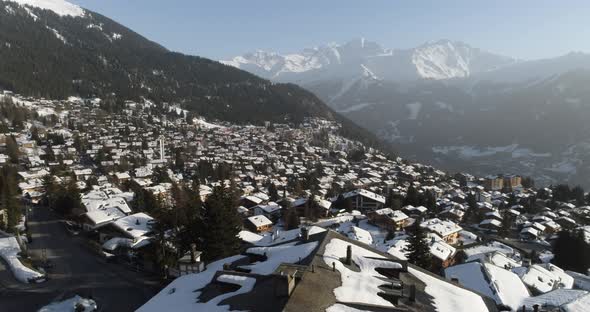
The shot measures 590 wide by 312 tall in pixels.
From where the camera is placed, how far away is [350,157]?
333 feet

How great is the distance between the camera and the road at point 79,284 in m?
16.9

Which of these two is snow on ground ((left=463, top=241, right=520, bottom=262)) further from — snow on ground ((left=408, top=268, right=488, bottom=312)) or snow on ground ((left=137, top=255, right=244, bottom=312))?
snow on ground ((left=137, top=255, right=244, bottom=312))

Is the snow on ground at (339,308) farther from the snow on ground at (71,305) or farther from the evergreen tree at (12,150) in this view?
the evergreen tree at (12,150)

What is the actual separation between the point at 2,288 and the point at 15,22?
170 metres

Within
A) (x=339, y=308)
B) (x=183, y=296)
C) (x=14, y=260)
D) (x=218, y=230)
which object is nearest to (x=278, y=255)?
(x=183, y=296)

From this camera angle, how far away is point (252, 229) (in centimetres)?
3712

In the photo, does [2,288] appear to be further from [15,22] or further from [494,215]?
[15,22]

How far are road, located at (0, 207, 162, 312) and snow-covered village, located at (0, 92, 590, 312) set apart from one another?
126 millimetres

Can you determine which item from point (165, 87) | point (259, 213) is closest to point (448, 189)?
point (259, 213)

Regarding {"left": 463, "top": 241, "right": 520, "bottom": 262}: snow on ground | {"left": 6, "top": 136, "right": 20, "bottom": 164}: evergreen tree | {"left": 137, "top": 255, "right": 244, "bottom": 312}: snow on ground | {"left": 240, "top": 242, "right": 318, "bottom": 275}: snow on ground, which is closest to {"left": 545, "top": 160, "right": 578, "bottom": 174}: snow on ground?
{"left": 463, "top": 241, "right": 520, "bottom": 262}: snow on ground

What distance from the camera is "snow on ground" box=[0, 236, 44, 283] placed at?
19.8m

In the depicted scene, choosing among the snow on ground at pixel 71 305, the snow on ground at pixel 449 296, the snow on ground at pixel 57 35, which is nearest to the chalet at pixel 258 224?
the snow on ground at pixel 71 305

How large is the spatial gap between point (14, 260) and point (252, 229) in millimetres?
19148

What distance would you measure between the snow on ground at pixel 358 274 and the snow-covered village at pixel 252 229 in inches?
2.0
